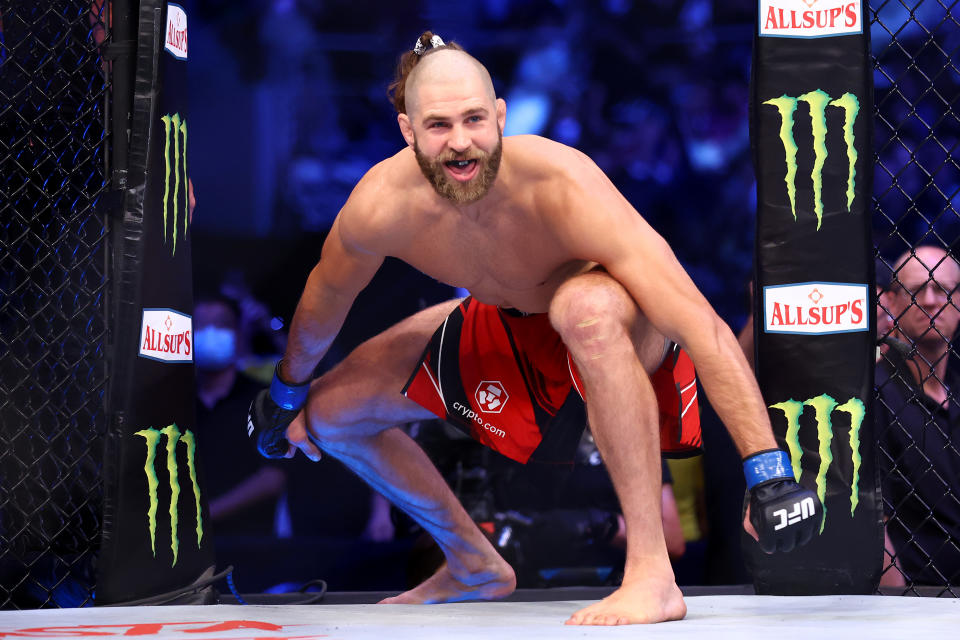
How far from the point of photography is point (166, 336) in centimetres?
201

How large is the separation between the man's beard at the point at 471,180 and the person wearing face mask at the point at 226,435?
1.15 m

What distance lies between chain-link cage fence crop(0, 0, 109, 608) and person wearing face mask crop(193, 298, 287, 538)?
469 millimetres

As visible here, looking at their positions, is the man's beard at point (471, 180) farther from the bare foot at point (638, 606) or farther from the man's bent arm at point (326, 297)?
the bare foot at point (638, 606)

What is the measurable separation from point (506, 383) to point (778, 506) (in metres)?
0.69

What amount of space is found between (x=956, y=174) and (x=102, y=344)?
90.3 inches

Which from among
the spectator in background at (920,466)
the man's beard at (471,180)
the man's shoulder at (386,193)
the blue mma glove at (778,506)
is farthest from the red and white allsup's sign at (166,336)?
the spectator in background at (920,466)

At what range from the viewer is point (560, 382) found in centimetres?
201

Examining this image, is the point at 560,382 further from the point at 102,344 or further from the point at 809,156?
the point at 102,344

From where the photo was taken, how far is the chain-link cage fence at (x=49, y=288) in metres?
2.18

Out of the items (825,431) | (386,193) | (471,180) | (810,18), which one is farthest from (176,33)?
(825,431)

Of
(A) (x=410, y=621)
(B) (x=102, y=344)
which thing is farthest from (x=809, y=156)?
(B) (x=102, y=344)

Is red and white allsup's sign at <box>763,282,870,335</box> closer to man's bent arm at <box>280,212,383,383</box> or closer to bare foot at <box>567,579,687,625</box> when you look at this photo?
bare foot at <box>567,579,687,625</box>

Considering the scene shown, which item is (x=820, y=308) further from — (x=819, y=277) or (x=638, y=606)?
(x=638, y=606)

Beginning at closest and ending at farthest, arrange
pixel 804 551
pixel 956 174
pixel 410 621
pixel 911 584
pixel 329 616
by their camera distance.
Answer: pixel 410 621, pixel 329 616, pixel 804 551, pixel 911 584, pixel 956 174
